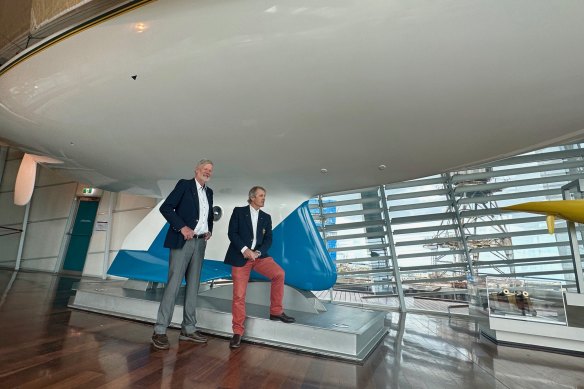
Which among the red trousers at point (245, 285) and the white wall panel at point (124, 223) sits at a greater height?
the white wall panel at point (124, 223)

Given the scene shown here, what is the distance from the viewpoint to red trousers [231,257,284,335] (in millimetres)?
2557

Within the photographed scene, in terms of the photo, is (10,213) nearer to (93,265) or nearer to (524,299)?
(93,265)

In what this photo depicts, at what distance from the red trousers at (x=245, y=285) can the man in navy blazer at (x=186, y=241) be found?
29 cm

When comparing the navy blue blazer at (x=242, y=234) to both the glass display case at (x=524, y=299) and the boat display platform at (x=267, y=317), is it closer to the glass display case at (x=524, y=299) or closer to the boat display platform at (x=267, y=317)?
the boat display platform at (x=267, y=317)

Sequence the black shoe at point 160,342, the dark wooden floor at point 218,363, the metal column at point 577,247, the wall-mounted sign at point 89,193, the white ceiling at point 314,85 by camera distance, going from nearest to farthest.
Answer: the white ceiling at point 314,85
the dark wooden floor at point 218,363
the black shoe at point 160,342
the metal column at point 577,247
the wall-mounted sign at point 89,193

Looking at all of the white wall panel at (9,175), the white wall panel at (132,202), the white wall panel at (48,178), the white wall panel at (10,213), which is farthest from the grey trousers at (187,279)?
the white wall panel at (9,175)

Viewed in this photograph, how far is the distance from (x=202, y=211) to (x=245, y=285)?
697mm

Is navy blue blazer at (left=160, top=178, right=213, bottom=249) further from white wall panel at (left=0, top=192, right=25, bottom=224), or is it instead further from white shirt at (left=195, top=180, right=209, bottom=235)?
white wall panel at (left=0, top=192, right=25, bottom=224)

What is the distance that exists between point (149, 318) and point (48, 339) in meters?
0.89

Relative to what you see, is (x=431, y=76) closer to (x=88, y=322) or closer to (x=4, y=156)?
(x=88, y=322)

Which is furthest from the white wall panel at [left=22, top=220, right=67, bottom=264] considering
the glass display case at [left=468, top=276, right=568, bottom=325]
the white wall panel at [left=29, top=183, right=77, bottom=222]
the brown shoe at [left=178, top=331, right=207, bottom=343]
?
the glass display case at [left=468, top=276, right=568, bottom=325]

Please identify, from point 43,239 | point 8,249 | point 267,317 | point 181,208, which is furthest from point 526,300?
point 8,249

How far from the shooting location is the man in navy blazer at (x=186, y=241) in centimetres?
239

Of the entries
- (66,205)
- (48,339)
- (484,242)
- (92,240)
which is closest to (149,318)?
(48,339)
